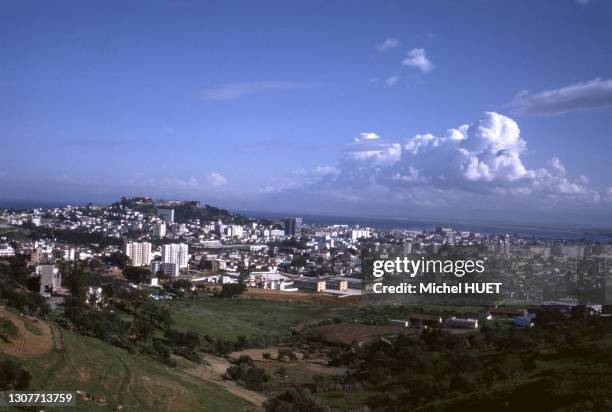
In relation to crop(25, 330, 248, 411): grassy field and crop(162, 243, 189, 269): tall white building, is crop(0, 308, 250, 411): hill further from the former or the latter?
crop(162, 243, 189, 269): tall white building

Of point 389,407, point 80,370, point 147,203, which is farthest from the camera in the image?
point 147,203

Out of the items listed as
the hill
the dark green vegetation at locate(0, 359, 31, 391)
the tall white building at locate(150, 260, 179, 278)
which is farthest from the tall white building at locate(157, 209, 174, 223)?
the dark green vegetation at locate(0, 359, 31, 391)

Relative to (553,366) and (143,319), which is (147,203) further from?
(553,366)

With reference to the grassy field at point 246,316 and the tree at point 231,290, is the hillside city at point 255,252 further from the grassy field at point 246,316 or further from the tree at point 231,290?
the grassy field at point 246,316

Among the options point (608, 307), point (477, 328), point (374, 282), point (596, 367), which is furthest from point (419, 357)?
point (374, 282)

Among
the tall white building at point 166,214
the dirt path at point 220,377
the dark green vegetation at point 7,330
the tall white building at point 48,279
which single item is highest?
the tall white building at point 166,214

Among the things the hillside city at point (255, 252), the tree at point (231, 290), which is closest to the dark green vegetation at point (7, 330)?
the hillside city at point (255, 252)
